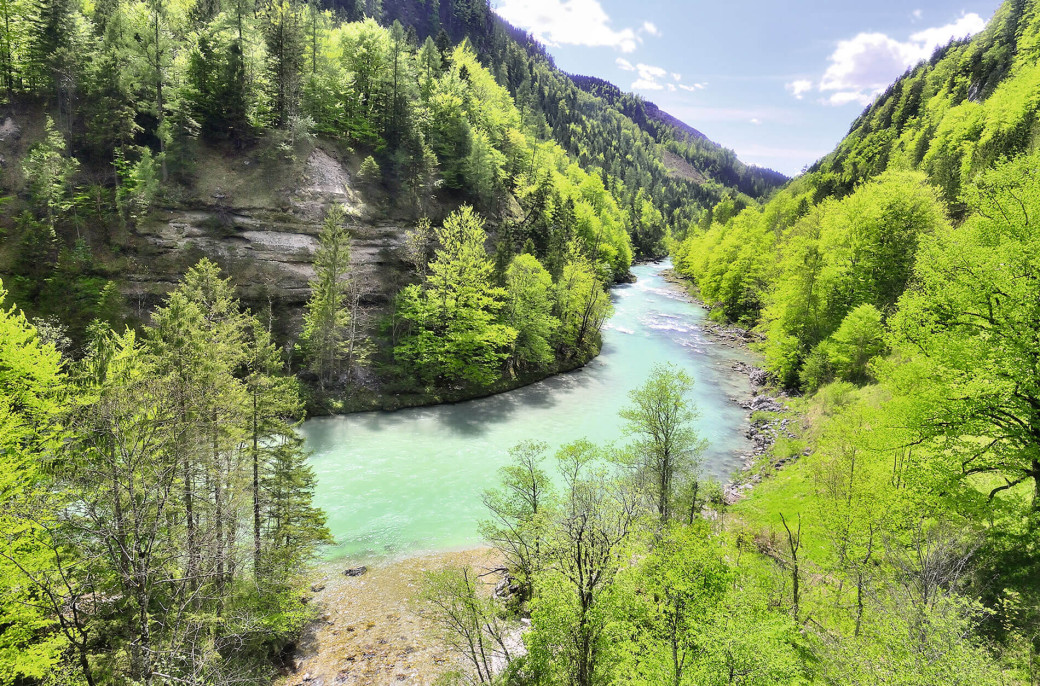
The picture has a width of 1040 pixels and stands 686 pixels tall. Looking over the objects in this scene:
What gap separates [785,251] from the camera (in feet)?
157

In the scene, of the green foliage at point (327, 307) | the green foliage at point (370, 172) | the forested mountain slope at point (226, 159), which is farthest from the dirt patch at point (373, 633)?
the green foliage at point (370, 172)

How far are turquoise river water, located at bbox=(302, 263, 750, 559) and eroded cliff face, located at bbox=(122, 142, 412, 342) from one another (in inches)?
505

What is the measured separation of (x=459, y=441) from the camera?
106 ft

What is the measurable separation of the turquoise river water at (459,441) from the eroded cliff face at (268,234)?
12832 millimetres

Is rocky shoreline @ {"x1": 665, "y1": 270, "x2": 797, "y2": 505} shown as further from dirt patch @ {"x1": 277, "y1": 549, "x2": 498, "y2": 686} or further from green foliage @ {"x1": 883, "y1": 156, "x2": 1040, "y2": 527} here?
dirt patch @ {"x1": 277, "y1": 549, "x2": 498, "y2": 686}

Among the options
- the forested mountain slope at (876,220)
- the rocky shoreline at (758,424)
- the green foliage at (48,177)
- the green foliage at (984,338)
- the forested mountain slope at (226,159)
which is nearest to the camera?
the green foliage at (984,338)

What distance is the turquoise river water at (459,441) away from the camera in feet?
76.8

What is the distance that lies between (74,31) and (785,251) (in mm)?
68955

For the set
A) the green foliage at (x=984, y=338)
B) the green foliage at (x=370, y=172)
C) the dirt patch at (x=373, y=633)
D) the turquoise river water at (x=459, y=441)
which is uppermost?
the green foliage at (x=370, y=172)

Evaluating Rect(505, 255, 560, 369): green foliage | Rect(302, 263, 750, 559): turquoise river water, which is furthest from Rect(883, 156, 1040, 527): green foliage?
Rect(505, 255, 560, 369): green foliage

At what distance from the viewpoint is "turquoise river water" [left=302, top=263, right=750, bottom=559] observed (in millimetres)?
23422

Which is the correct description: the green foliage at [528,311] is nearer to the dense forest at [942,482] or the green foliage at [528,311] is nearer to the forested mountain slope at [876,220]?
the forested mountain slope at [876,220]

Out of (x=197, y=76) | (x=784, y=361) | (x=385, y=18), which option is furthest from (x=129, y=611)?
→ (x=385, y=18)

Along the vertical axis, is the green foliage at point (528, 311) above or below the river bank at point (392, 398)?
above
